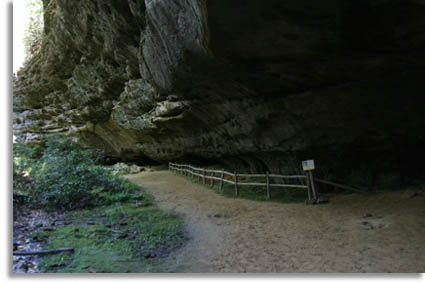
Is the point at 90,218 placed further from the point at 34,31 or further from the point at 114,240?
the point at 34,31

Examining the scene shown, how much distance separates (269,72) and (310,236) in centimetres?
350

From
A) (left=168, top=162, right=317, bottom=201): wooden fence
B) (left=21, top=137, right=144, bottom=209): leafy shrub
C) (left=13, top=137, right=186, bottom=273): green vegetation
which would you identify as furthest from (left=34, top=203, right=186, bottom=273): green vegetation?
(left=168, top=162, right=317, bottom=201): wooden fence

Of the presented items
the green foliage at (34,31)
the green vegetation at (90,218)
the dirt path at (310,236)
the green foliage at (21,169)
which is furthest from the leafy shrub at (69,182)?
the green foliage at (34,31)

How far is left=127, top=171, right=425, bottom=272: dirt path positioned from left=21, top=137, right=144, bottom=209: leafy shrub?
90.5 inches

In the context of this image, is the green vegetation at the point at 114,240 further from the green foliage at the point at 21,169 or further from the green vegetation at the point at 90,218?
the green foliage at the point at 21,169

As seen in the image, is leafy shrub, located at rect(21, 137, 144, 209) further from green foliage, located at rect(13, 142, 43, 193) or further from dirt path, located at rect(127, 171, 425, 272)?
dirt path, located at rect(127, 171, 425, 272)

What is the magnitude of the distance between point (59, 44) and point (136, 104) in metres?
5.99

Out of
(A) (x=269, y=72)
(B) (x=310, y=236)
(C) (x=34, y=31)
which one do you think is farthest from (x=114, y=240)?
(C) (x=34, y=31)

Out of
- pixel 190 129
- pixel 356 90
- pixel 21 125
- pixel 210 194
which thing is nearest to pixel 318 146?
pixel 356 90

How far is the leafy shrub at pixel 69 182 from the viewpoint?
7.79 metres

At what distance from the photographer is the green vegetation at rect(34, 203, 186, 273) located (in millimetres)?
4375

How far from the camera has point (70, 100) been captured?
1978cm

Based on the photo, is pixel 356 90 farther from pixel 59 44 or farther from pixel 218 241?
pixel 59 44

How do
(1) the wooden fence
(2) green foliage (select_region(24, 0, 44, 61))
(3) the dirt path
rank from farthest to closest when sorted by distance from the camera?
1. (2) green foliage (select_region(24, 0, 44, 61))
2. (1) the wooden fence
3. (3) the dirt path
